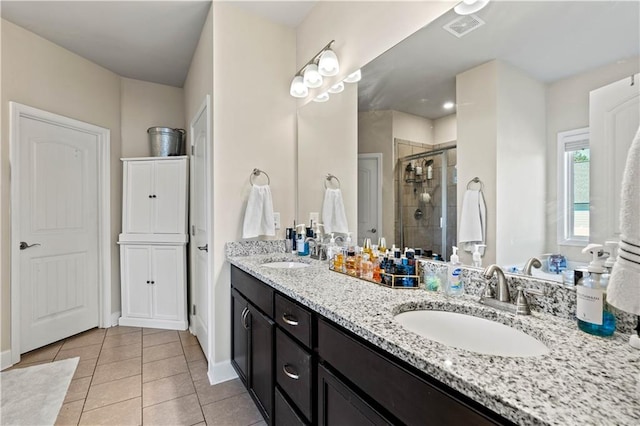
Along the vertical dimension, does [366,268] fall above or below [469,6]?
below

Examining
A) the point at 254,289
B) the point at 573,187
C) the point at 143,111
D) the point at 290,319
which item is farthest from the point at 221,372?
the point at 143,111

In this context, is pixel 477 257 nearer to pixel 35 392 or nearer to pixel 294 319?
pixel 294 319

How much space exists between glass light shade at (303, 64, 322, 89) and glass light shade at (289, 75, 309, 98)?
92mm

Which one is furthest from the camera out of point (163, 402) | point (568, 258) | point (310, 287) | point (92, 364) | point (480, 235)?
point (92, 364)

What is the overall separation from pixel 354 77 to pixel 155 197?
7.78 feet

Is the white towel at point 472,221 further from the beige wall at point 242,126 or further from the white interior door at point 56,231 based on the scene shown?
the white interior door at point 56,231

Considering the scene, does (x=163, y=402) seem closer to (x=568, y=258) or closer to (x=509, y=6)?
(x=568, y=258)

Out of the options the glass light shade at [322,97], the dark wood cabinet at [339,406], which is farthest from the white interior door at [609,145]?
the glass light shade at [322,97]

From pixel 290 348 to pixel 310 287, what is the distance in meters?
0.26

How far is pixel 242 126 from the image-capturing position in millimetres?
2209

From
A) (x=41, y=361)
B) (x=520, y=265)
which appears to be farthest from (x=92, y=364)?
(x=520, y=265)

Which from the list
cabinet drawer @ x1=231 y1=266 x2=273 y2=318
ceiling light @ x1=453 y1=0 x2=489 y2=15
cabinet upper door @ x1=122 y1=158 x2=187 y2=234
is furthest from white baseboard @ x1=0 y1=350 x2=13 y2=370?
ceiling light @ x1=453 y1=0 x2=489 y2=15

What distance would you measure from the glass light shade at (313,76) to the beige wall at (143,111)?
2063mm

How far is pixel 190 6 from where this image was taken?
2195 mm
